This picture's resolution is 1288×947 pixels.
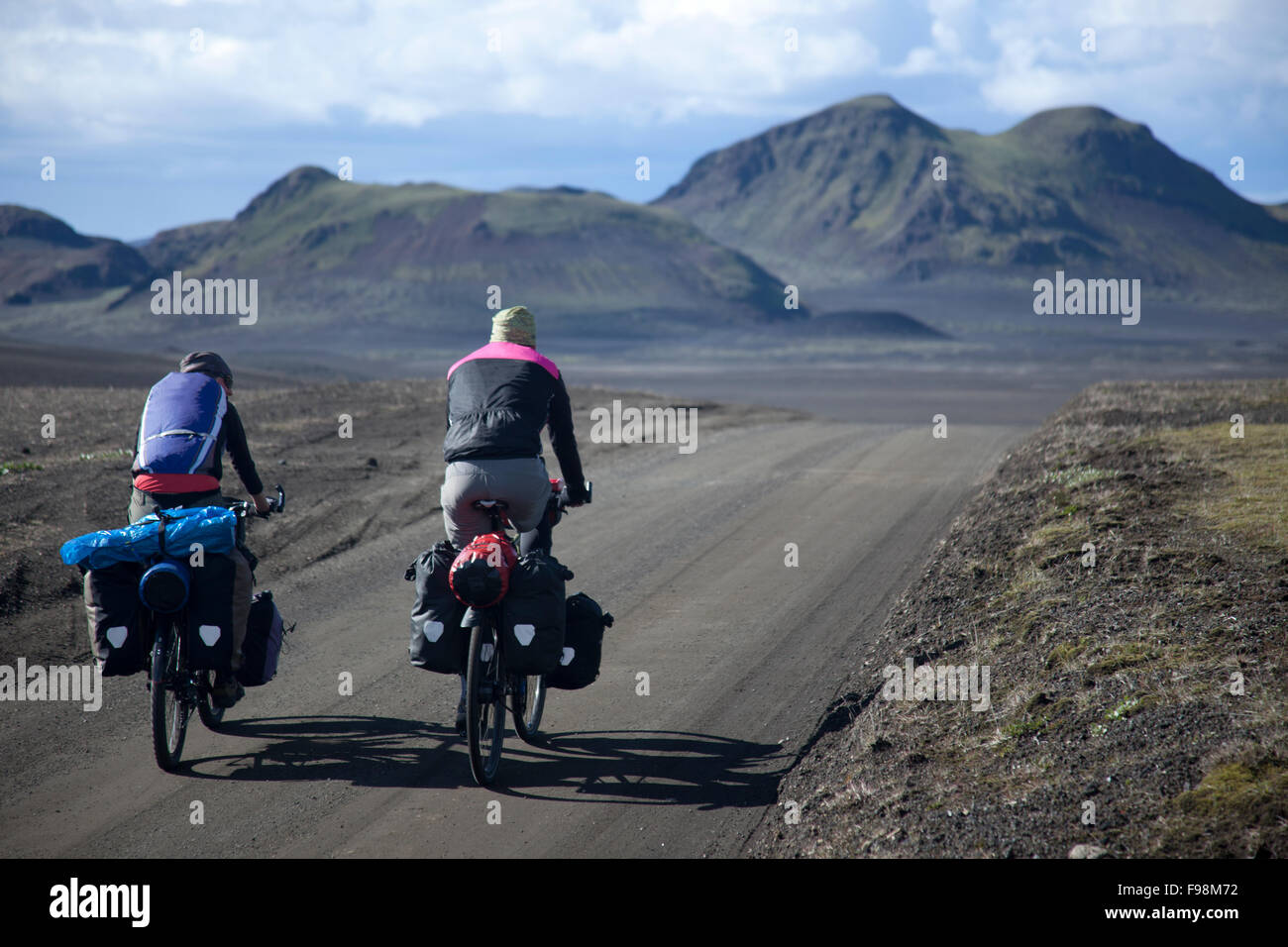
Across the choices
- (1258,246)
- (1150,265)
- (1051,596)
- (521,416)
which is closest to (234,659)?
(521,416)

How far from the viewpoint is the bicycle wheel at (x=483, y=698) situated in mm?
5113

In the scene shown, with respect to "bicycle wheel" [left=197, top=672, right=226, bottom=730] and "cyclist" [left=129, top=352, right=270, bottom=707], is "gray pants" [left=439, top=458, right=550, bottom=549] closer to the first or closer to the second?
"cyclist" [left=129, top=352, right=270, bottom=707]

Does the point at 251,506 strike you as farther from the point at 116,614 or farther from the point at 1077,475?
the point at 1077,475

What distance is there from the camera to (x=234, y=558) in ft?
18.0

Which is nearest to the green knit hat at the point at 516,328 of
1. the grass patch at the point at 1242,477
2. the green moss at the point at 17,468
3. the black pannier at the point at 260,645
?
the black pannier at the point at 260,645

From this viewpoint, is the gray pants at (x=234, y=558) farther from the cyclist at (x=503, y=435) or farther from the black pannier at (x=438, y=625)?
the cyclist at (x=503, y=435)

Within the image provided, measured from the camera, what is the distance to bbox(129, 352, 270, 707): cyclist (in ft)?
18.2

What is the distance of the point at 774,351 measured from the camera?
83688 millimetres

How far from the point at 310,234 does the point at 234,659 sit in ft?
513

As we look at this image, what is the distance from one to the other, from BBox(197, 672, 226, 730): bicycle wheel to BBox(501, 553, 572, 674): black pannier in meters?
1.66

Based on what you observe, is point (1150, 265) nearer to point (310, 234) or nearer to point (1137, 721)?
point (310, 234)

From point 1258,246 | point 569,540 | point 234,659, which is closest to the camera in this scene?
point 234,659

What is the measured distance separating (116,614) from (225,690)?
0.82 m
